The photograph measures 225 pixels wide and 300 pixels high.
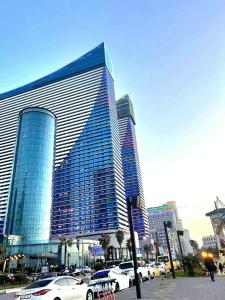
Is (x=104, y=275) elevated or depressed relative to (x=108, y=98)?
depressed

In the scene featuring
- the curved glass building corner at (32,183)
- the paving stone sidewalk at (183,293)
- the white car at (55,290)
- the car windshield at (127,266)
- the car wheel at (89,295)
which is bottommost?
the paving stone sidewalk at (183,293)

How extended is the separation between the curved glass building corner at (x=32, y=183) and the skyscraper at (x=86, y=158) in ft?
101

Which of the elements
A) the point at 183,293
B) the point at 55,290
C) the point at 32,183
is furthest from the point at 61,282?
the point at 32,183

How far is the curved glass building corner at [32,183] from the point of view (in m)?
124

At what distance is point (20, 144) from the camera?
14262 centimetres

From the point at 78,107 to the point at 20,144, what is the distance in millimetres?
61537

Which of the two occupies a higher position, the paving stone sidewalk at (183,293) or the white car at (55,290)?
the white car at (55,290)

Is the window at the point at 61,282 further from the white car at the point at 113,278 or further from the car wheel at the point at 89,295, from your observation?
→ the white car at the point at 113,278

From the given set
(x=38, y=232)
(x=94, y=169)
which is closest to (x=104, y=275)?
(x=38, y=232)

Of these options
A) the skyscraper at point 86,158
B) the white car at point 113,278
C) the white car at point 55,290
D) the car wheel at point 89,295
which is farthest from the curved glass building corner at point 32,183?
the white car at point 55,290

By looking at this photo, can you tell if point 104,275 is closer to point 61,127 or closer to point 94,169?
point 94,169

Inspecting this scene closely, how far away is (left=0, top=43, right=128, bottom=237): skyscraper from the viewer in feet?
509

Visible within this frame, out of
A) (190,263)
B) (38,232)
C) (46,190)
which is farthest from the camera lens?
(46,190)

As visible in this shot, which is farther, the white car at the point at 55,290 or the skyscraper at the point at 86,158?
the skyscraper at the point at 86,158
